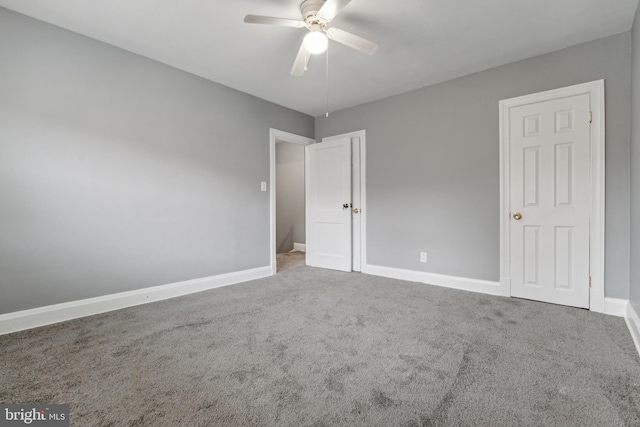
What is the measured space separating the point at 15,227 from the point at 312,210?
336 centimetres

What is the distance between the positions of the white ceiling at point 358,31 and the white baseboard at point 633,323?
2.32m

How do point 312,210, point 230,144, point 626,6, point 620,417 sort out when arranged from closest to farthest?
point 620,417, point 626,6, point 230,144, point 312,210

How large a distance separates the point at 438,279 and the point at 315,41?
9.57 feet

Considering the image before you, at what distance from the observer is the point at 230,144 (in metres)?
3.58

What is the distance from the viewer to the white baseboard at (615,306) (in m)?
2.42

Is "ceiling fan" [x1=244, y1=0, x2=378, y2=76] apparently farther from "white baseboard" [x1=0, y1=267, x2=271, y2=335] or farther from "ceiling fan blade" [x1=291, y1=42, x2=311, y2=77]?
"white baseboard" [x1=0, y1=267, x2=271, y2=335]

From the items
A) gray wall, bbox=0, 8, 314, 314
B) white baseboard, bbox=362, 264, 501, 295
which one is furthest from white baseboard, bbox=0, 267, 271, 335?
white baseboard, bbox=362, 264, 501, 295

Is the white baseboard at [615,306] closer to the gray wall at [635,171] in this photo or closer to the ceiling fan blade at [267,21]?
the gray wall at [635,171]

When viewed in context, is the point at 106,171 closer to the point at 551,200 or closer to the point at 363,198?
the point at 363,198

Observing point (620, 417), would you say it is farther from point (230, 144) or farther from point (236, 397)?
point (230, 144)

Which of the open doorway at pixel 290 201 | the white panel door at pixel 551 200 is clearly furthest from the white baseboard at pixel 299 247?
the white panel door at pixel 551 200

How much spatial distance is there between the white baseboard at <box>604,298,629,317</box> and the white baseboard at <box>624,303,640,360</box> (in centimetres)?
7

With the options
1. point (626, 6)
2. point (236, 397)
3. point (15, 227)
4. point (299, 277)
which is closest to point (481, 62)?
point (626, 6)

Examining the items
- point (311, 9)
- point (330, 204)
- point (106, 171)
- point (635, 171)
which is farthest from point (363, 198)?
point (106, 171)
